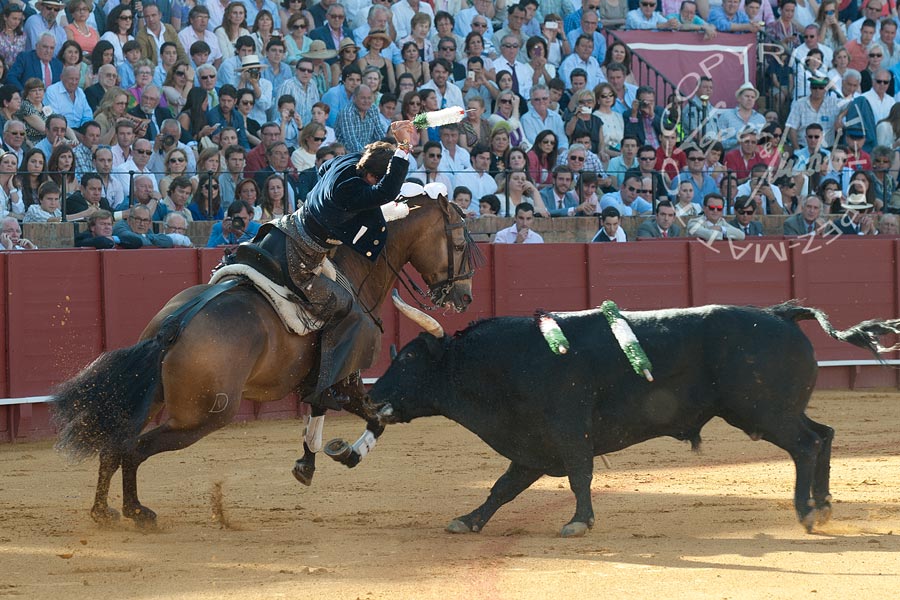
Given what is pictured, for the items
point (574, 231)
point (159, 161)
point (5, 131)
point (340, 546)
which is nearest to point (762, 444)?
point (574, 231)

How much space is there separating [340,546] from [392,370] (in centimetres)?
105

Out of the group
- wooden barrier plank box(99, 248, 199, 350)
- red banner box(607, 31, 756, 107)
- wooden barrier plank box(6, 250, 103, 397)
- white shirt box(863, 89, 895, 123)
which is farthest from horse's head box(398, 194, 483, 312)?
white shirt box(863, 89, 895, 123)

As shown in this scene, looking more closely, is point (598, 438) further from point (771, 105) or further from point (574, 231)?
point (771, 105)

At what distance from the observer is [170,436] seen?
644cm

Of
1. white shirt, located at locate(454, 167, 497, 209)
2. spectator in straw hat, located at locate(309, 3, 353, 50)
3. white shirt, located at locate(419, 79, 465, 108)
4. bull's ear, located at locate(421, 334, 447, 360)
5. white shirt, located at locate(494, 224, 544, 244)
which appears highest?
spectator in straw hat, located at locate(309, 3, 353, 50)

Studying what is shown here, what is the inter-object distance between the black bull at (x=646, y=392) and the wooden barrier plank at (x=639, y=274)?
6225 mm

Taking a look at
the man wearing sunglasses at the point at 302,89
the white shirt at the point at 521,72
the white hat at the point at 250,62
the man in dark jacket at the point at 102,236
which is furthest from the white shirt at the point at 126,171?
the white shirt at the point at 521,72

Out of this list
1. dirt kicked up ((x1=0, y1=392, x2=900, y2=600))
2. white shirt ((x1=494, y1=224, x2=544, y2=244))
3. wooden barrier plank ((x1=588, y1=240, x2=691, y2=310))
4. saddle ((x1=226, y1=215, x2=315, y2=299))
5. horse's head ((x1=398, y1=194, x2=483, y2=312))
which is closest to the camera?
dirt kicked up ((x1=0, y1=392, x2=900, y2=600))

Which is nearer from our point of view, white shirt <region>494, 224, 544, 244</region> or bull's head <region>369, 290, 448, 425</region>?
bull's head <region>369, 290, 448, 425</region>

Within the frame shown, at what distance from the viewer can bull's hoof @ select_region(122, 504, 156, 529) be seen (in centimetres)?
647

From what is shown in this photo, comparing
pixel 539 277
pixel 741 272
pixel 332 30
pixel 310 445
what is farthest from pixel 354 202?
pixel 332 30

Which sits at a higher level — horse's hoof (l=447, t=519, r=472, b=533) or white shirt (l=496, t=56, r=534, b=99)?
white shirt (l=496, t=56, r=534, b=99)

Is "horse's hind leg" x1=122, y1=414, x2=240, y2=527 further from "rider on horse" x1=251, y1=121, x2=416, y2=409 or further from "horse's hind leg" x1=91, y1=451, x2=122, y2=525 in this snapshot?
"rider on horse" x1=251, y1=121, x2=416, y2=409

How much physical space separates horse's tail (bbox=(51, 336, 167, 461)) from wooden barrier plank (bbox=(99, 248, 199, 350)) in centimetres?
473
